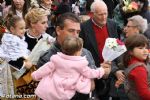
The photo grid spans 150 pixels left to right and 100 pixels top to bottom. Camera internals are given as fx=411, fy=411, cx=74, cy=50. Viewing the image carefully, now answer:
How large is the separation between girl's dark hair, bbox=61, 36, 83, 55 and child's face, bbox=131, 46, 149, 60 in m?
Result: 0.76

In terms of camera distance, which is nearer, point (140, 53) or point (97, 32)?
point (140, 53)

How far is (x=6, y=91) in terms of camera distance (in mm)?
5301

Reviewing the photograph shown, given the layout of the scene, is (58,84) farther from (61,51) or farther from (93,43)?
(93,43)

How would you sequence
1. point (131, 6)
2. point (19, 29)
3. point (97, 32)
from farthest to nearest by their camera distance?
1. point (131, 6)
2. point (97, 32)
3. point (19, 29)

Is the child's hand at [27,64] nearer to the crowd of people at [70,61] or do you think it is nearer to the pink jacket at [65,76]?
the crowd of people at [70,61]

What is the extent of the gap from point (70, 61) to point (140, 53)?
→ 0.90 metres

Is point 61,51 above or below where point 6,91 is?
above

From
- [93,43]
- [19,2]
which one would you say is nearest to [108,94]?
[93,43]

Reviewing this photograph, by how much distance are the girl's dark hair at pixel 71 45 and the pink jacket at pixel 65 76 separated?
5 cm

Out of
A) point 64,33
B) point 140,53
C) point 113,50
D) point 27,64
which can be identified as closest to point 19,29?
point 27,64

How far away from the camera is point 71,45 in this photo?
3.97 meters

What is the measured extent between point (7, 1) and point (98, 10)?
414 cm

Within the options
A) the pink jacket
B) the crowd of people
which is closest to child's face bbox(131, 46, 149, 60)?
the crowd of people

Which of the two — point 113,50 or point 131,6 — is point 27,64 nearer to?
point 113,50
